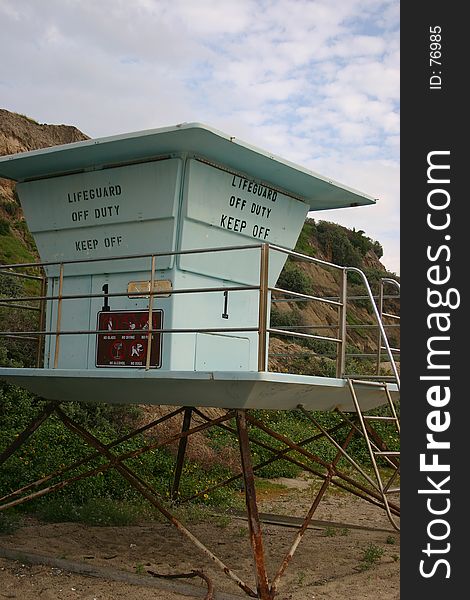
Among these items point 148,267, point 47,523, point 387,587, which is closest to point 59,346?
point 148,267

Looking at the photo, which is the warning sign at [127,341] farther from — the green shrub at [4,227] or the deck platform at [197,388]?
the green shrub at [4,227]

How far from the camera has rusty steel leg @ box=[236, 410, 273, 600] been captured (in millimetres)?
8445

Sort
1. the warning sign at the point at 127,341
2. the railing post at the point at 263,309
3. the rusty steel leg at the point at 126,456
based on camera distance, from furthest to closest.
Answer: the warning sign at the point at 127,341 → the rusty steel leg at the point at 126,456 → the railing post at the point at 263,309

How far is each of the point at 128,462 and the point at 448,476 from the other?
9.72 metres

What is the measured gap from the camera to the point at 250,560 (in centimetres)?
1100

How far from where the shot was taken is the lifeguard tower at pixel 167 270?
918 centimetres

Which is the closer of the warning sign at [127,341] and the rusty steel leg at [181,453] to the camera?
the warning sign at [127,341]

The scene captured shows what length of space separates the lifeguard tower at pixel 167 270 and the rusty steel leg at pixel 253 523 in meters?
0.02

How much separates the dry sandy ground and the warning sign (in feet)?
7.70

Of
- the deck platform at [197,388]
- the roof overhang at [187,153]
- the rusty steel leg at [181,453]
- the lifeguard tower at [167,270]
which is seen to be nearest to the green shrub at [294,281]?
the rusty steel leg at [181,453]

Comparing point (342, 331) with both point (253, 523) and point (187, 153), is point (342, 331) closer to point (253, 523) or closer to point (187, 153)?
point (253, 523)

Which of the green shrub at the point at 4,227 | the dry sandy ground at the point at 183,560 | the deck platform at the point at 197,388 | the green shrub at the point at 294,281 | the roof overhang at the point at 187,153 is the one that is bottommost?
the dry sandy ground at the point at 183,560

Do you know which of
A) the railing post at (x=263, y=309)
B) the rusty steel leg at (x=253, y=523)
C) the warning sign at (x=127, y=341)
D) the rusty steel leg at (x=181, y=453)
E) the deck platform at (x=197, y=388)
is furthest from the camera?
the rusty steel leg at (x=181, y=453)

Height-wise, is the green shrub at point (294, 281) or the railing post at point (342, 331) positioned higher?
the green shrub at point (294, 281)
